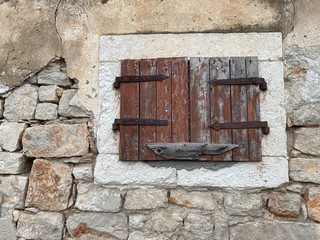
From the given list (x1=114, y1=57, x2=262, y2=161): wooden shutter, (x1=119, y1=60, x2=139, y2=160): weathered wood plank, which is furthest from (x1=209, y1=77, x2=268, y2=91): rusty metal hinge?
(x1=119, y1=60, x2=139, y2=160): weathered wood plank

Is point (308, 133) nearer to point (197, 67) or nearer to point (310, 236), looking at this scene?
point (310, 236)

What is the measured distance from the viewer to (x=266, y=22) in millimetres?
2561

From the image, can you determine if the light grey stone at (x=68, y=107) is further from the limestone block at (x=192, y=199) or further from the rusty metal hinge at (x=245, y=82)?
the rusty metal hinge at (x=245, y=82)

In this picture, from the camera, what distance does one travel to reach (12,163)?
2.58 m

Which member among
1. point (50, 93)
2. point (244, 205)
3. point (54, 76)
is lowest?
point (244, 205)

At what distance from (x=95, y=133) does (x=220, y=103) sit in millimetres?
972

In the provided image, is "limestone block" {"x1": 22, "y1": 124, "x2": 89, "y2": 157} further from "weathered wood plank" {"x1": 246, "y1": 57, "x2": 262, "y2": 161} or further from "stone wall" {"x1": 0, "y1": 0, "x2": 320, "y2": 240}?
"weathered wood plank" {"x1": 246, "y1": 57, "x2": 262, "y2": 161}

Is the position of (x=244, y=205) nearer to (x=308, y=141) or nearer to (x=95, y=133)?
(x=308, y=141)

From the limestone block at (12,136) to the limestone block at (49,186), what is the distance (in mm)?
221

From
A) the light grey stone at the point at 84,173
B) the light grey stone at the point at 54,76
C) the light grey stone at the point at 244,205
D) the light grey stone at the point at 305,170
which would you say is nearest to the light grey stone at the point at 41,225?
the light grey stone at the point at 84,173

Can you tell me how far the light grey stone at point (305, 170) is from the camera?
2.36 m

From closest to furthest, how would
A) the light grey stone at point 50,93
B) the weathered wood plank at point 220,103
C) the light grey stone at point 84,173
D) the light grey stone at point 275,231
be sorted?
1. the light grey stone at point 275,231
2. the weathered wood plank at point 220,103
3. the light grey stone at point 84,173
4. the light grey stone at point 50,93

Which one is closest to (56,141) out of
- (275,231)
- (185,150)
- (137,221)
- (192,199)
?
(137,221)

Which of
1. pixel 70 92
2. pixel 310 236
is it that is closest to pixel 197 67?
pixel 70 92
